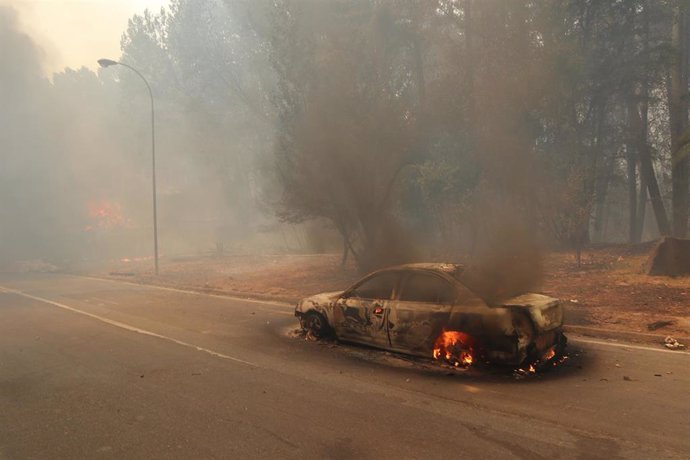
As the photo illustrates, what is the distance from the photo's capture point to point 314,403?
4.64 m

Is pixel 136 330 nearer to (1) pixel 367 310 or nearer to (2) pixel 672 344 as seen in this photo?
(1) pixel 367 310

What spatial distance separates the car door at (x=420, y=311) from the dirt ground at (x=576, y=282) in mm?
3527

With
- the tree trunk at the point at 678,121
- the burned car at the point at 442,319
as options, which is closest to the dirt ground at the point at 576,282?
the burned car at the point at 442,319

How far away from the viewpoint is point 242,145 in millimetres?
36656

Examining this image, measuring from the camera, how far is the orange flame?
5348 mm

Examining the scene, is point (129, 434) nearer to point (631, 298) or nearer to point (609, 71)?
point (631, 298)

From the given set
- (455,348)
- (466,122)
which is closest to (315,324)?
(455,348)

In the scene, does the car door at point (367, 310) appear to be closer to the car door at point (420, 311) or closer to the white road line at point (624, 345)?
the car door at point (420, 311)

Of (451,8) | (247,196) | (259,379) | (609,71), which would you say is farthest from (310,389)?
(247,196)

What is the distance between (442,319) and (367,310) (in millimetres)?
1158

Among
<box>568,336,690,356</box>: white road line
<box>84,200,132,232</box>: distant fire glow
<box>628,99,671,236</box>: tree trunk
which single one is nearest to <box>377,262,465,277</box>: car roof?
<box>568,336,690,356</box>: white road line

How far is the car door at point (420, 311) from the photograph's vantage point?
558 cm

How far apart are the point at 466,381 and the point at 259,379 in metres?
2.39

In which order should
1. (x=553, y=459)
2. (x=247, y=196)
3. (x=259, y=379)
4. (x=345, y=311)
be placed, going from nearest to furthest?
1. (x=553, y=459)
2. (x=259, y=379)
3. (x=345, y=311)
4. (x=247, y=196)
